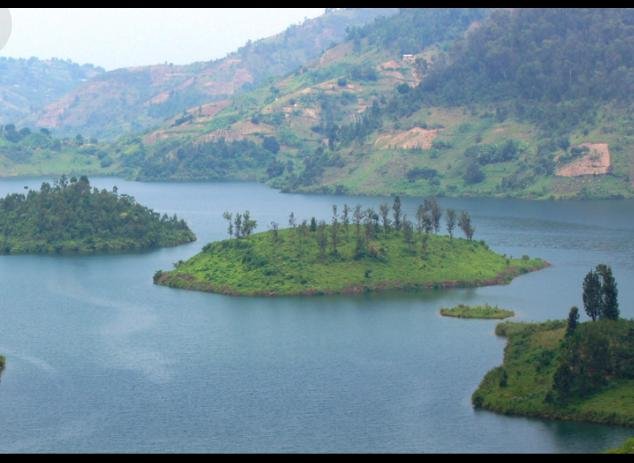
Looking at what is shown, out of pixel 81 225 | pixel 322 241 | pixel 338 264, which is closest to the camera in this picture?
pixel 338 264

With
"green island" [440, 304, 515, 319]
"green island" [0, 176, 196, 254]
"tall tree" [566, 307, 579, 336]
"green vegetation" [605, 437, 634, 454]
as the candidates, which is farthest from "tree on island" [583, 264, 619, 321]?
"green island" [0, 176, 196, 254]

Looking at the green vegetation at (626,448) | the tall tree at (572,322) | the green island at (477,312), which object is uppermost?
the tall tree at (572,322)

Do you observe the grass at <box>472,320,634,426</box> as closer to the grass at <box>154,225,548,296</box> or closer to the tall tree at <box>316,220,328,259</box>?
the grass at <box>154,225,548,296</box>

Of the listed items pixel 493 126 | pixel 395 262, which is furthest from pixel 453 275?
pixel 493 126

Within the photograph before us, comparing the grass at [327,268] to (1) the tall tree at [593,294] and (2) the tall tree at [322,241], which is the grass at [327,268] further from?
(1) the tall tree at [593,294]

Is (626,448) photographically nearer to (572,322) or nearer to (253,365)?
(572,322)

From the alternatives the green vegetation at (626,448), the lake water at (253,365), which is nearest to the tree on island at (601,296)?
the lake water at (253,365)

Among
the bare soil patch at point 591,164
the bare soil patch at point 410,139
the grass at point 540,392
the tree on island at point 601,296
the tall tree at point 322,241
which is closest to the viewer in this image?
the grass at point 540,392

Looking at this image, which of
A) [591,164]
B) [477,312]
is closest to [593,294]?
[477,312]
